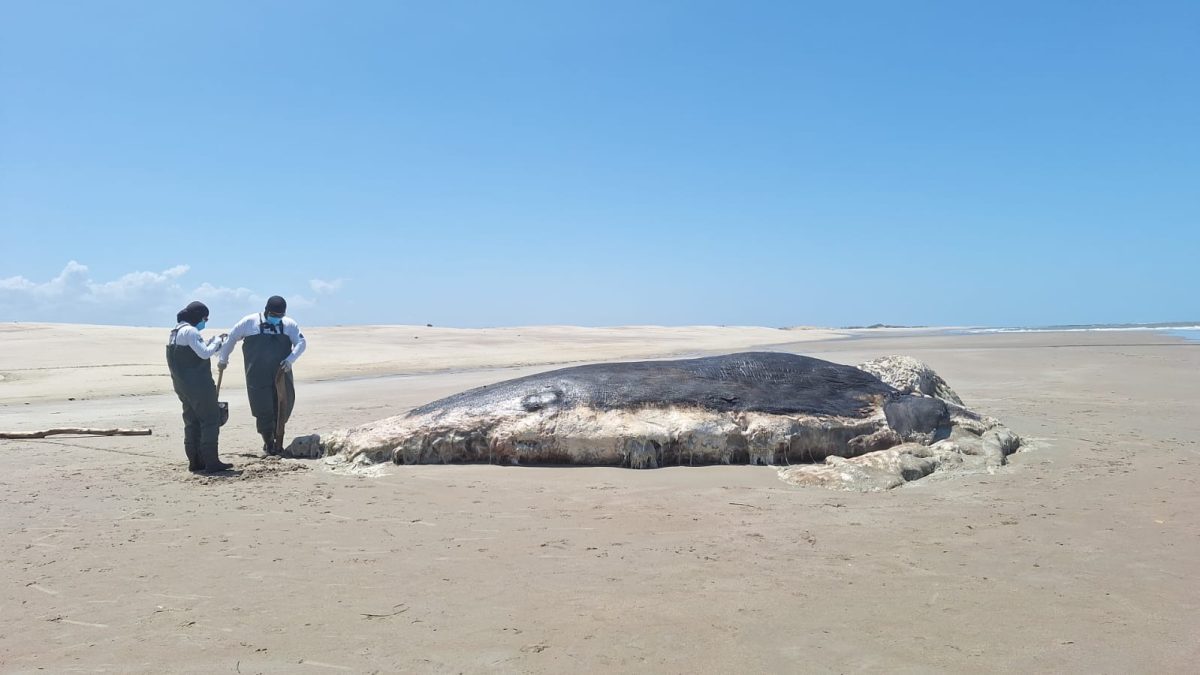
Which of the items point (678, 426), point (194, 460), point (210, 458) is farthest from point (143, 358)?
point (678, 426)

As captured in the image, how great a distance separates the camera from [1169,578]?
3770mm

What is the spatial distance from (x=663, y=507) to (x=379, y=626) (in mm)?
2624

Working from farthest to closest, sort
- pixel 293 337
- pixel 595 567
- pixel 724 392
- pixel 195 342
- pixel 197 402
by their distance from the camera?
pixel 293 337, pixel 724 392, pixel 197 402, pixel 195 342, pixel 595 567

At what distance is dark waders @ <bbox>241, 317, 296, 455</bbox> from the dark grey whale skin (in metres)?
1.47

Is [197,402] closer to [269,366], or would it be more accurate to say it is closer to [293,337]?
[269,366]

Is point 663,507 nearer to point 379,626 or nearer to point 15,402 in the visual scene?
point 379,626

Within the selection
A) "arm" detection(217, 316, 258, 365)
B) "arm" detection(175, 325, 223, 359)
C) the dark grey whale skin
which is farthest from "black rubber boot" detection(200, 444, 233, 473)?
the dark grey whale skin

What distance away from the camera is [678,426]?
720cm

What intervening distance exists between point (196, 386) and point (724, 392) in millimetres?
5119

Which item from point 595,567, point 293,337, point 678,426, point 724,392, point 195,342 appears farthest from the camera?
point 293,337

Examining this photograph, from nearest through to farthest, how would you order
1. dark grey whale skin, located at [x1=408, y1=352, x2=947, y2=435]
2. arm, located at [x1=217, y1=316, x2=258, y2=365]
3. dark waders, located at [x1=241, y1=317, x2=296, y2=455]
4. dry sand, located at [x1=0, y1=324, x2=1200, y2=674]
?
dry sand, located at [x1=0, y1=324, x2=1200, y2=674]
dark grey whale skin, located at [x1=408, y1=352, x2=947, y2=435]
arm, located at [x1=217, y1=316, x2=258, y2=365]
dark waders, located at [x1=241, y1=317, x2=296, y2=455]

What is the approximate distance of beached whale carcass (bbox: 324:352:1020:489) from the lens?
7.12 meters

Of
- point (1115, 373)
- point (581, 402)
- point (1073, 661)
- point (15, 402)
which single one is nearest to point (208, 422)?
point (581, 402)

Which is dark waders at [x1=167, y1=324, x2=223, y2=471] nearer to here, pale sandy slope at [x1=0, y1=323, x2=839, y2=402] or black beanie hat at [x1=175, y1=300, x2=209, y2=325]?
black beanie hat at [x1=175, y1=300, x2=209, y2=325]
